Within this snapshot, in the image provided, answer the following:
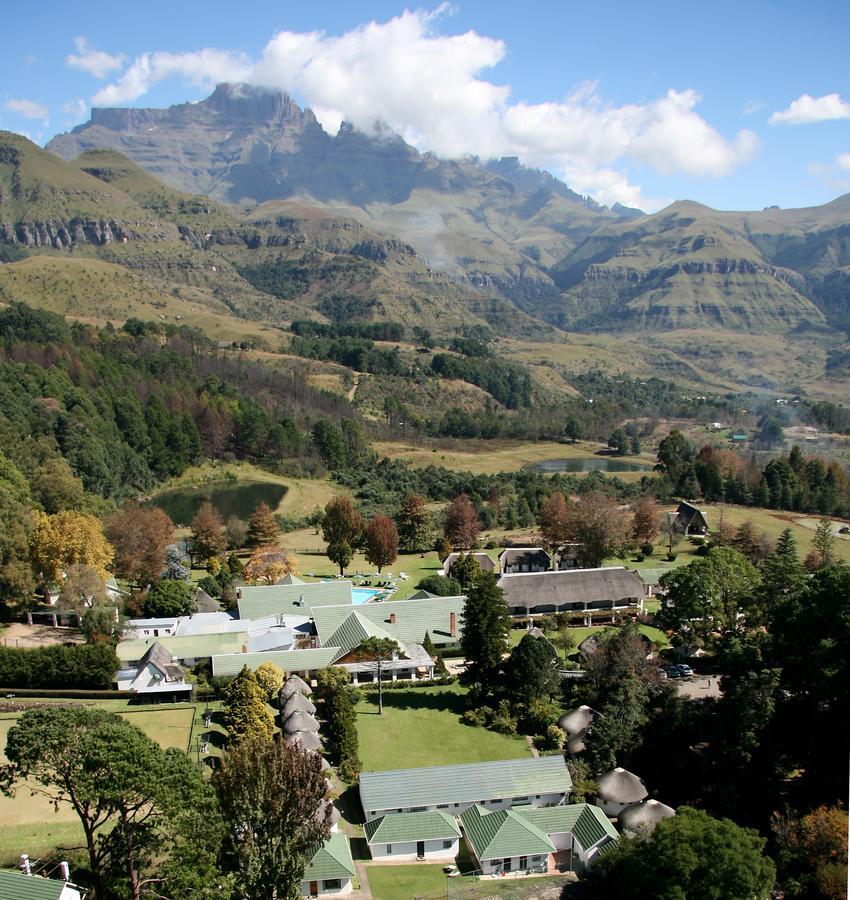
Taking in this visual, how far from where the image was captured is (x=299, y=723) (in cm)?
3114

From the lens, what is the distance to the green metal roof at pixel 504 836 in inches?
997

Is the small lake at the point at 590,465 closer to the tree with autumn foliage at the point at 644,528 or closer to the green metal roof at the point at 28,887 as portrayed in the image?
the tree with autumn foliage at the point at 644,528

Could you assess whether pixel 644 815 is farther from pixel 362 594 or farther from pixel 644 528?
pixel 644 528

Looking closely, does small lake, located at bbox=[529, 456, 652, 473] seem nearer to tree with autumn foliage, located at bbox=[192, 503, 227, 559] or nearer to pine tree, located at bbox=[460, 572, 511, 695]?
tree with autumn foliage, located at bbox=[192, 503, 227, 559]

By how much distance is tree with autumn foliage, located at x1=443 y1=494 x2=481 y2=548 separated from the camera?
59719 millimetres

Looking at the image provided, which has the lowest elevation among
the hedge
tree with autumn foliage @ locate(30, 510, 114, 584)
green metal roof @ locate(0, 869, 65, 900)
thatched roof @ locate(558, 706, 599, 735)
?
thatched roof @ locate(558, 706, 599, 735)

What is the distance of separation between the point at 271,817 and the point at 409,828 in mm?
5907

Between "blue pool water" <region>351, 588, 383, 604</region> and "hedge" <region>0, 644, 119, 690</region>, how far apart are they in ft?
49.9

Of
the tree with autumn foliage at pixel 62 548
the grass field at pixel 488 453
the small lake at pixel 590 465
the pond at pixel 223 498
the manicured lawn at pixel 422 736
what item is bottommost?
the small lake at pixel 590 465

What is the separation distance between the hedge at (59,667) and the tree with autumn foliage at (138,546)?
43.2 feet

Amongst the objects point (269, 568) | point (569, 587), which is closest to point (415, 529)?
point (269, 568)

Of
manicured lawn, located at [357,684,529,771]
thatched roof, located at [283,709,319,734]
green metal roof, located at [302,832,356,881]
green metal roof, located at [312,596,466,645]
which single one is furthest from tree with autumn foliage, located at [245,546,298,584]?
green metal roof, located at [302,832,356,881]

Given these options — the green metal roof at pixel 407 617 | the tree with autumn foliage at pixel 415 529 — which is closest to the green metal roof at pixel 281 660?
the green metal roof at pixel 407 617

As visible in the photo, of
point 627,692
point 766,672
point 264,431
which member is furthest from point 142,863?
point 264,431
